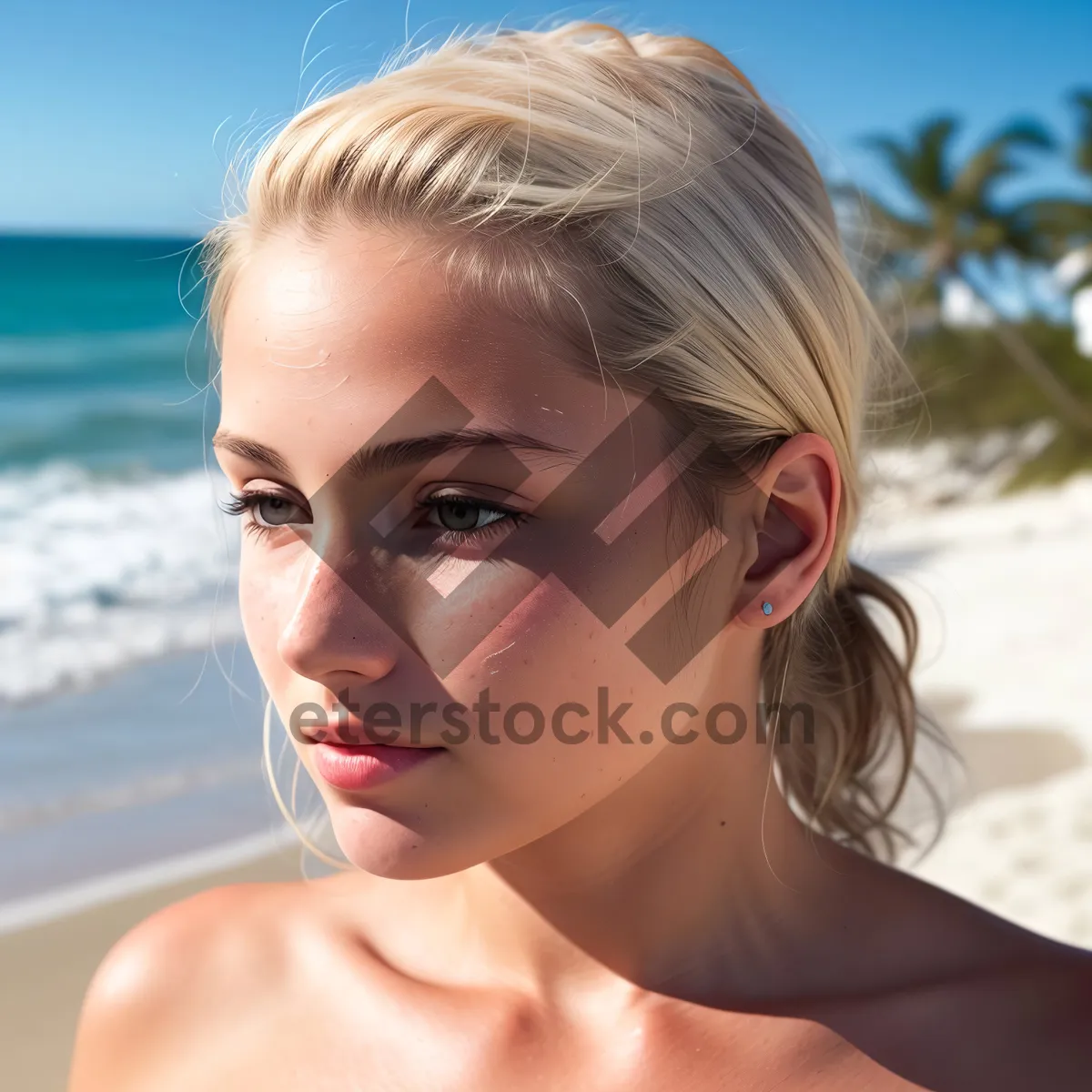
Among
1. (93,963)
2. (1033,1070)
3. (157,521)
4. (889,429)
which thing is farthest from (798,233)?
(157,521)

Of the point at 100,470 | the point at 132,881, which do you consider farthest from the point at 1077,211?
the point at 132,881

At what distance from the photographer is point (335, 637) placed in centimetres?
138

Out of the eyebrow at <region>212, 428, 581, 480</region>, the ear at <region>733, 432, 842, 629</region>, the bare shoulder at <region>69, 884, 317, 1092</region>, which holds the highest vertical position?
the eyebrow at <region>212, 428, 581, 480</region>

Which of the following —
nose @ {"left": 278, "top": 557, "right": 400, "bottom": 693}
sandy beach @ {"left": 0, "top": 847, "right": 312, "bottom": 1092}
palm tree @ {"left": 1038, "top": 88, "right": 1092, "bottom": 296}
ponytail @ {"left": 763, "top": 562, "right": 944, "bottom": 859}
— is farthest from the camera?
palm tree @ {"left": 1038, "top": 88, "right": 1092, "bottom": 296}

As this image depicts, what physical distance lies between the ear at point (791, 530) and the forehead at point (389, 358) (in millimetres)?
271

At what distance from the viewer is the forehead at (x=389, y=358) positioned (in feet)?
4.59

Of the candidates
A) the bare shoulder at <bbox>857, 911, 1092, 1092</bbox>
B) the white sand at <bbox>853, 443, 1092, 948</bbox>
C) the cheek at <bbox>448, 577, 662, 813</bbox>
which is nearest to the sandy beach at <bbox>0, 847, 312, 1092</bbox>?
the cheek at <bbox>448, 577, 662, 813</bbox>

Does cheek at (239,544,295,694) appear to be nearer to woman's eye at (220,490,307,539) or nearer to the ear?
woman's eye at (220,490,307,539)

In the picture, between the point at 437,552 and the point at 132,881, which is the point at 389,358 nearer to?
the point at 437,552

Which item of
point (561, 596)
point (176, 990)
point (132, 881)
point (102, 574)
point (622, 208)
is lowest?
point (102, 574)

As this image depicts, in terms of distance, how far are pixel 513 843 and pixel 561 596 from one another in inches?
12.2

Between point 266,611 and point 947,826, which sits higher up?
point 266,611

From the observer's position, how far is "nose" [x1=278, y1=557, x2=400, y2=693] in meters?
1.38

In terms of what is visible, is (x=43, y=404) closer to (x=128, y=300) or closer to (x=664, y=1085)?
(x=128, y=300)
